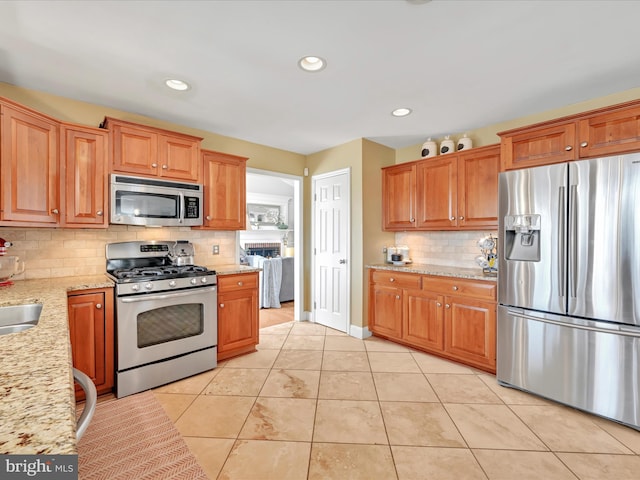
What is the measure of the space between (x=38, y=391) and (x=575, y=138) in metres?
3.29

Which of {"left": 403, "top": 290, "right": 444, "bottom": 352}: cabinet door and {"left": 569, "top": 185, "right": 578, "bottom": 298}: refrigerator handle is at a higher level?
{"left": 569, "top": 185, "right": 578, "bottom": 298}: refrigerator handle

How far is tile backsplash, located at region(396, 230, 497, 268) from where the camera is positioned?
3.43 m

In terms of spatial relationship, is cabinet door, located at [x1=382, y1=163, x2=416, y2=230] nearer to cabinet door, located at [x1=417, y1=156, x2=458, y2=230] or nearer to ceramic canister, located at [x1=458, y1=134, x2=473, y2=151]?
cabinet door, located at [x1=417, y1=156, x2=458, y2=230]

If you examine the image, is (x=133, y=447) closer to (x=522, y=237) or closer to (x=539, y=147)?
(x=522, y=237)

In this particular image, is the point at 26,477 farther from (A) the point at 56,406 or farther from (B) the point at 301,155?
Answer: (B) the point at 301,155

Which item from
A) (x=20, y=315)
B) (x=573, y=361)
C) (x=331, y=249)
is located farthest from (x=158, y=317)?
(x=573, y=361)

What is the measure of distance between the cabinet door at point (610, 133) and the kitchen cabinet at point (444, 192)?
729 mm

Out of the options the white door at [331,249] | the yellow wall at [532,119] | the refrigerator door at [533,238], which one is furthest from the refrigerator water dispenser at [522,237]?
the white door at [331,249]

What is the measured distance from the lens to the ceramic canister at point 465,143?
10.7 feet

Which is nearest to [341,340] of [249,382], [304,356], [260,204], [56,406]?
[304,356]

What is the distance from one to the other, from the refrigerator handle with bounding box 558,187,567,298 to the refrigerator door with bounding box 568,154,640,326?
4 centimetres

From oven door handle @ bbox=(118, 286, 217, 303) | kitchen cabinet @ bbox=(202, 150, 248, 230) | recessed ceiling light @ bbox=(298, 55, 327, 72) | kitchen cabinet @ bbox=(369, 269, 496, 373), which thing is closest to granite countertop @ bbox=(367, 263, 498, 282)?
kitchen cabinet @ bbox=(369, 269, 496, 373)

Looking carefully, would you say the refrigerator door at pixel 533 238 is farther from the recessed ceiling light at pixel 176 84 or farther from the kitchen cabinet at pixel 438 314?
the recessed ceiling light at pixel 176 84

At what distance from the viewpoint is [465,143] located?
3.29 metres
